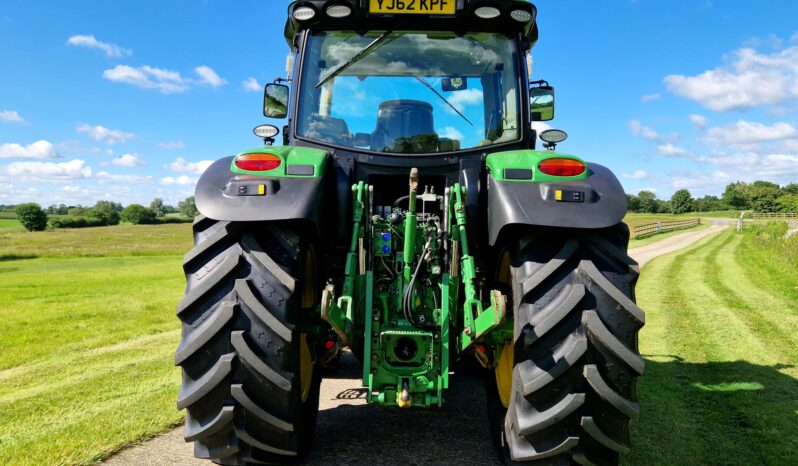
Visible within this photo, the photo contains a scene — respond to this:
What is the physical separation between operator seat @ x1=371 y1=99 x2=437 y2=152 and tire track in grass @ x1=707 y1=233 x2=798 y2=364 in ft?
17.6

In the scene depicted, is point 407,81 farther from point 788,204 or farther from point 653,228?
point 788,204

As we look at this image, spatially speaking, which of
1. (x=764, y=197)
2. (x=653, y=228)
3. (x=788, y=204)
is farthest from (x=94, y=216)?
(x=764, y=197)

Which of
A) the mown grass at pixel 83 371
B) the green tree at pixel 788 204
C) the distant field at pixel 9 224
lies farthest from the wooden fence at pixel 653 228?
the distant field at pixel 9 224

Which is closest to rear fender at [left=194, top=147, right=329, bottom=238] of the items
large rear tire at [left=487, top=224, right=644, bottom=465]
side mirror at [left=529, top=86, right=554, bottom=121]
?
large rear tire at [left=487, top=224, right=644, bottom=465]

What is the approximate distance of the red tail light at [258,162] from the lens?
303 cm

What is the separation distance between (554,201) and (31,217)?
73.5 metres

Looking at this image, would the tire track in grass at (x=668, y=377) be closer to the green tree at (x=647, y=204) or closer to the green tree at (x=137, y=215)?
the green tree at (x=137, y=215)

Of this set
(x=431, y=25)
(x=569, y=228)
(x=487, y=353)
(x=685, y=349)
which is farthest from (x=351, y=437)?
(x=685, y=349)

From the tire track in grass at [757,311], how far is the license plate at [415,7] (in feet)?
18.6

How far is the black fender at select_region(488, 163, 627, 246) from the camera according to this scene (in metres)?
2.79

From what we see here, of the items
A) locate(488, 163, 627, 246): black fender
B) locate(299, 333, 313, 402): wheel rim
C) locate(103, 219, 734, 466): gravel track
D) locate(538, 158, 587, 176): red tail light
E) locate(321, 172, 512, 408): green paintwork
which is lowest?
locate(103, 219, 734, 466): gravel track

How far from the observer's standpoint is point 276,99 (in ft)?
14.3

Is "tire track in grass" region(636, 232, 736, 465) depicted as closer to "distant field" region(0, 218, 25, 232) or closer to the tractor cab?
the tractor cab

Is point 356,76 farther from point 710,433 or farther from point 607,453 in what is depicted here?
point 710,433
